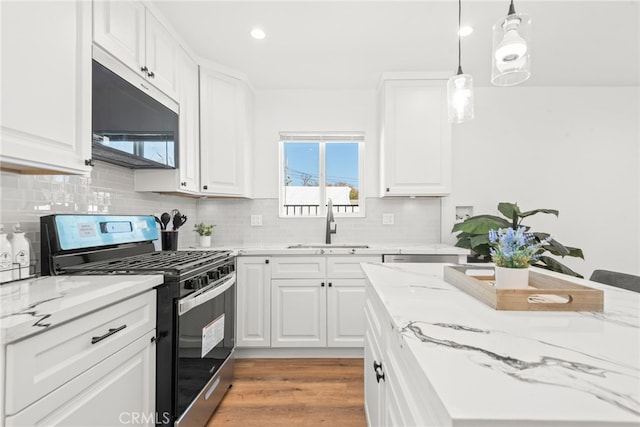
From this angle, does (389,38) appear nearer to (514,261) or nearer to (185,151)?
(185,151)

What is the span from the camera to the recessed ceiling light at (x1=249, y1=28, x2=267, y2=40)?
2.15 meters

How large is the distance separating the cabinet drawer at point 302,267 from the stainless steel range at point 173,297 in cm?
60

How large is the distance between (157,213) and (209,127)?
2.77ft

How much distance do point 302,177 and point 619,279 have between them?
2.53 m

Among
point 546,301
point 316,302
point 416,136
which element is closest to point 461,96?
point 546,301

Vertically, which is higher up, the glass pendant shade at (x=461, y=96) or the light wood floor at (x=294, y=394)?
the glass pendant shade at (x=461, y=96)

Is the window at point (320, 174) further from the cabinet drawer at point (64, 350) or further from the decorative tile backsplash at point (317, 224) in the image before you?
the cabinet drawer at point (64, 350)

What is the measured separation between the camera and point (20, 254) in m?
1.24

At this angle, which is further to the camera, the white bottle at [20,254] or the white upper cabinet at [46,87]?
the white bottle at [20,254]

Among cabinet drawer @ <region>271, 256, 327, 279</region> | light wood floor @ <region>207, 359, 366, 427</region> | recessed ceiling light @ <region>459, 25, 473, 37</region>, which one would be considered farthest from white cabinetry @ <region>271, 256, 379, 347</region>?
recessed ceiling light @ <region>459, 25, 473, 37</region>

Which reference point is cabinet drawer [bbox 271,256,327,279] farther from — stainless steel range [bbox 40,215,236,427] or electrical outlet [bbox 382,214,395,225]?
electrical outlet [bbox 382,214,395,225]

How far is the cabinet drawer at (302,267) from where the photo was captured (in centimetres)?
255

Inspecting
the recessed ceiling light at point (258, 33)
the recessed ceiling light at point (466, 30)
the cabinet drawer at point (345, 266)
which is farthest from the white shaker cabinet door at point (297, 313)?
the recessed ceiling light at point (466, 30)

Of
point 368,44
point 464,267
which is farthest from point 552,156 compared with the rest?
point 464,267
